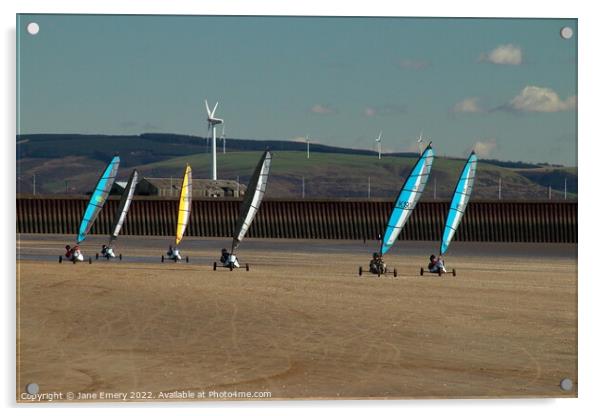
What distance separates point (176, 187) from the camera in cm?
6625

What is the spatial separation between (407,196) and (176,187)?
35.7 m

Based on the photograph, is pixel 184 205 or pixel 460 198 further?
pixel 184 205

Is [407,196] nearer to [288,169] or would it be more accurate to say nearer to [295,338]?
[295,338]

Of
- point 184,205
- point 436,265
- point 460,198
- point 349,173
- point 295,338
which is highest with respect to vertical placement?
point 349,173

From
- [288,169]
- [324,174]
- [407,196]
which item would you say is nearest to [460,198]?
[407,196]

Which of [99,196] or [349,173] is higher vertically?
[349,173]

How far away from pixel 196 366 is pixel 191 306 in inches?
220

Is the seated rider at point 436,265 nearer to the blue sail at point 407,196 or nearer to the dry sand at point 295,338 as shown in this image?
the blue sail at point 407,196

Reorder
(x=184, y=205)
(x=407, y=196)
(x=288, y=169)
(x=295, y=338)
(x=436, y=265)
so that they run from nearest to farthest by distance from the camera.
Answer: (x=295, y=338) → (x=436, y=265) → (x=407, y=196) → (x=184, y=205) → (x=288, y=169)

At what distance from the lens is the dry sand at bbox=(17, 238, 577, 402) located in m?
15.3

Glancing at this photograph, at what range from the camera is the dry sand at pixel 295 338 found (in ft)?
50.2

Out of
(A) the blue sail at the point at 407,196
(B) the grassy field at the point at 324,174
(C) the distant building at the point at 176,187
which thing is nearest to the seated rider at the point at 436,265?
(A) the blue sail at the point at 407,196
